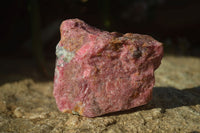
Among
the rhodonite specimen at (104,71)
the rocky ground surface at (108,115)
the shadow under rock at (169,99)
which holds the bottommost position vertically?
the rocky ground surface at (108,115)

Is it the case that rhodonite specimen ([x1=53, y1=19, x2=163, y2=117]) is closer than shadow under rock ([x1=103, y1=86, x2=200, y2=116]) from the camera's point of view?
Yes

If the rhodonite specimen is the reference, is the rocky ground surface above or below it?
below

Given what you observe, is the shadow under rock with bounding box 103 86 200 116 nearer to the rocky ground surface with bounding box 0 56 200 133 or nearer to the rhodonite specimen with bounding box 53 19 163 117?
the rocky ground surface with bounding box 0 56 200 133

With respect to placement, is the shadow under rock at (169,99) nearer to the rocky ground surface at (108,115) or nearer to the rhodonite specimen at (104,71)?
the rocky ground surface at (108,115)

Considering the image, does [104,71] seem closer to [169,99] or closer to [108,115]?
[108,115]

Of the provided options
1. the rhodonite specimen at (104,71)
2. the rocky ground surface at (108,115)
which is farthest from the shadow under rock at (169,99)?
the rhodonite specimen at (104,71)

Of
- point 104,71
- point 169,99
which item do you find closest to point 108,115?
point 104,71

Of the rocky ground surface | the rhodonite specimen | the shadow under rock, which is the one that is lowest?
the rocky ground surface

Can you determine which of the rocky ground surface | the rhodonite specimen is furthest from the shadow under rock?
the rhodonite specimen
